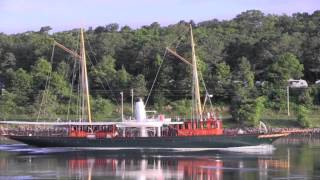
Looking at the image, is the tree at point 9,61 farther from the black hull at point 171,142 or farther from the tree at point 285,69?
the black hull at point 171,142

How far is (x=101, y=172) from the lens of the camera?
64.1 metres

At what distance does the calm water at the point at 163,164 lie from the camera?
201ft

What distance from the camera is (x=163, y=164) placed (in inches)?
2805

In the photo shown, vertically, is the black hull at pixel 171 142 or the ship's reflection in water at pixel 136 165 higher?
the black hull at pixel 171 142

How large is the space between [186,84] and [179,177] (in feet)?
253

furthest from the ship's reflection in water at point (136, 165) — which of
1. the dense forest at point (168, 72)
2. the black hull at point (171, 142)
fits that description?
the dense forest at point (168, 72)

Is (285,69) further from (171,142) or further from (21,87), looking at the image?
(171,142)

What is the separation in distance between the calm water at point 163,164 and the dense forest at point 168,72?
33.9 meters

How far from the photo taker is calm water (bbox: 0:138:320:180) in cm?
6138

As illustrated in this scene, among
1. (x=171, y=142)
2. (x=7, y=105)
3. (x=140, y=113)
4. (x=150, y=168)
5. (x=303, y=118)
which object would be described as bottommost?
(x=150, y=168)

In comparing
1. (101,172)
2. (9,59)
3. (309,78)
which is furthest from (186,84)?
(101,172)

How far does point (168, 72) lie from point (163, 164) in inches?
2850

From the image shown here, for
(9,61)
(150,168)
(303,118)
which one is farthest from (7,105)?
(150,168)

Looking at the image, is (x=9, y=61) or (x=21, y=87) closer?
(x=21, y=87)
